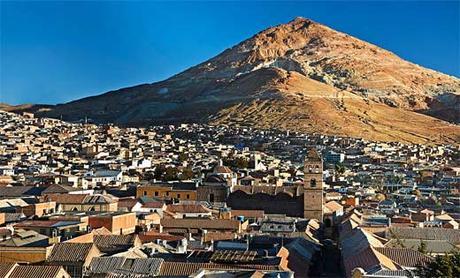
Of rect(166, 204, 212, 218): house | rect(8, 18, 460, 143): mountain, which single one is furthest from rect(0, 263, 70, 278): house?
rect(8, 18, 460, 143): mountain

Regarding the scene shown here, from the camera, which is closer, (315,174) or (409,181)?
(315,174)

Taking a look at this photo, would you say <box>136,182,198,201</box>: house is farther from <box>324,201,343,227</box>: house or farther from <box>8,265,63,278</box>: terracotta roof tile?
<box>8,265,63,278</box>: terracotta roof tile

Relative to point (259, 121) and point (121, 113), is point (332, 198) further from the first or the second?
point (121, 113)

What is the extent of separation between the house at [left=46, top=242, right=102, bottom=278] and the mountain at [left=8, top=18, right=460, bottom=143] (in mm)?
96645

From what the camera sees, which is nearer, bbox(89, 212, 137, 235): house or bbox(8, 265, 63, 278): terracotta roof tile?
bbox(8, 265, 63, 278): terracotta roof tile

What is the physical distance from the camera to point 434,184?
6041cm

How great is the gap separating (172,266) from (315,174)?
24245 mm

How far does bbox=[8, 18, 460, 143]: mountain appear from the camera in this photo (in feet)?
419

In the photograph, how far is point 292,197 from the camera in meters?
43.8

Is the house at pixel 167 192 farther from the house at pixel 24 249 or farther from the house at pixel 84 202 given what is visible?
the house at pixel 24 249

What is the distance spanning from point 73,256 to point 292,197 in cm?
2484

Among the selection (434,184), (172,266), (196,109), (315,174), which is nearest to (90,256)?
(172,266)

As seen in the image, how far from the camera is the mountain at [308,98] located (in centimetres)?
12769

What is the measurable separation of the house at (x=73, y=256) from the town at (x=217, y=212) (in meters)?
0.03
